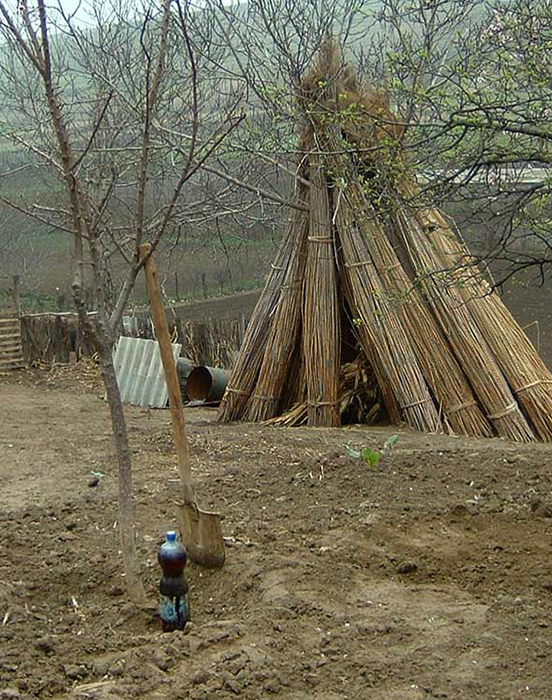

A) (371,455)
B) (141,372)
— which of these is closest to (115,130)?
(141,372)

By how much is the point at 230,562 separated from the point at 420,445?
2921 millimetres

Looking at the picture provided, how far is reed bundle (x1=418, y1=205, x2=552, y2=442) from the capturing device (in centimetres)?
760

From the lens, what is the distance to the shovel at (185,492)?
12.5 ft

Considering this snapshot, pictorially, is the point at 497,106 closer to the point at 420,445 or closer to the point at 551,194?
the point at 551,194

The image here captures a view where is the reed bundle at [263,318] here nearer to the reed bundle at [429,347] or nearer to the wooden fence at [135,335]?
the reed bundle at [429,347]

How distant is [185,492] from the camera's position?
13.0ft

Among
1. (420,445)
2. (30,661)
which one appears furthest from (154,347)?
(30,661)

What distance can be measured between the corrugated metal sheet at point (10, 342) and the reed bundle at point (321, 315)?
678 cm

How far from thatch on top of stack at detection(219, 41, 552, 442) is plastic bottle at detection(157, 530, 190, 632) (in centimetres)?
407

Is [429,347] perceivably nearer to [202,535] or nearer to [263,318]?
[263,318]

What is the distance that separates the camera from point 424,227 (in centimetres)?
802

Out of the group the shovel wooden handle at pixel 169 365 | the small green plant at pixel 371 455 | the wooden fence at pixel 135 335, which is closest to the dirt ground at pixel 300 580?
the small green plant at pixel 371 455

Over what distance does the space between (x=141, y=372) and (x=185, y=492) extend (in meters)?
8.09

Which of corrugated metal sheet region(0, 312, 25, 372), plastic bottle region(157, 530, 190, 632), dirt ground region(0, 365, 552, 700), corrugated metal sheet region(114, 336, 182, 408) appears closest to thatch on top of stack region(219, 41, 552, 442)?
dirt ground region(0, 365, 552, 700)
